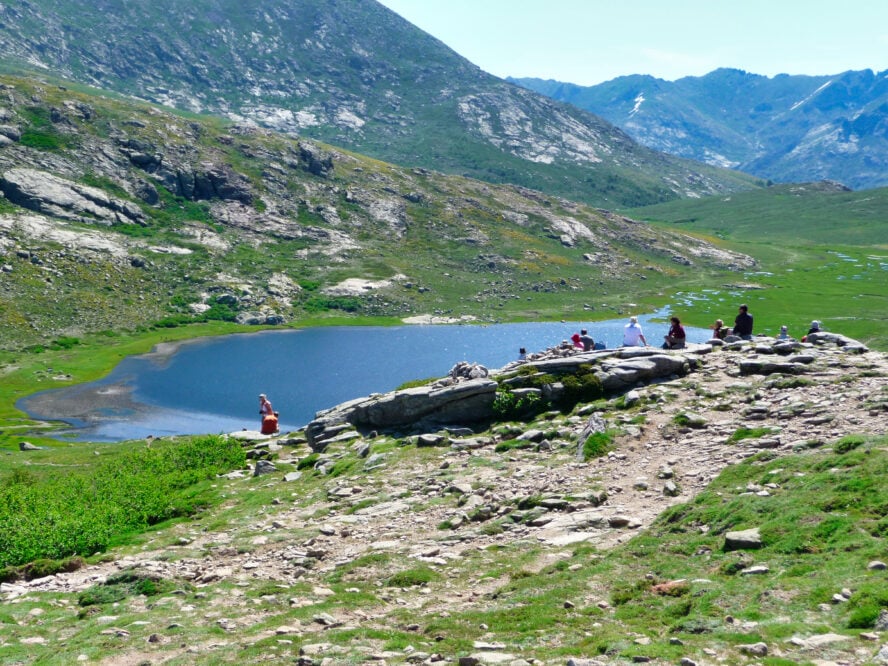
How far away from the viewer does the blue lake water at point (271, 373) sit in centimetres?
10112

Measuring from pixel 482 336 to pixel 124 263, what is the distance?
103m

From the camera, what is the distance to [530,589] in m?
17.3

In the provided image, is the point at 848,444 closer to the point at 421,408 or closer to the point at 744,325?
the point at 744,325

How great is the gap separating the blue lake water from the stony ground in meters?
64.5

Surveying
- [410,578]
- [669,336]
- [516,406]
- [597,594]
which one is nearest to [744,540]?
[597,594]

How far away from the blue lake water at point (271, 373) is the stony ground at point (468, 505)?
2541 inches

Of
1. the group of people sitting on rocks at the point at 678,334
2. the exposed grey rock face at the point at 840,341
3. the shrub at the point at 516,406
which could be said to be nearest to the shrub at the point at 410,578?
the shrub at the point at 516,406

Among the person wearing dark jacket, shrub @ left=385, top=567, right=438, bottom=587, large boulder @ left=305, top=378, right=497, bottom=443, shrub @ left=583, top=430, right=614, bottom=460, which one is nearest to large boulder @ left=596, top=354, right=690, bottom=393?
large boulder @ left=305, top=378, right=497, bottom=443

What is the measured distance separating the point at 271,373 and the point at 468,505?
364 ft

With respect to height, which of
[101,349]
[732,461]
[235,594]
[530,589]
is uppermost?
[732,461]

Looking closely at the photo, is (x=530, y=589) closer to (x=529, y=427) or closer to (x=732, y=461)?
(x=732, y=461)

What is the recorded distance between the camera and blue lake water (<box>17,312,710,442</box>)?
3981 inches

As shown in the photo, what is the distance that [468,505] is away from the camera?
25.0 meters

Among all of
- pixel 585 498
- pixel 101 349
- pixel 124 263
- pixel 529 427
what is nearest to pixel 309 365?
pixel 101 349
